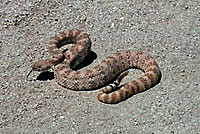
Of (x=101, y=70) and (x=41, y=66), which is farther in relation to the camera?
(x=41, y=66)

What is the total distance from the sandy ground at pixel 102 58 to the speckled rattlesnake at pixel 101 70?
0.16 meters

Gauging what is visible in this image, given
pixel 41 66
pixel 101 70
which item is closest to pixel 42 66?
pixel 41 66

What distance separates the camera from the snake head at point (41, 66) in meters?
10.0

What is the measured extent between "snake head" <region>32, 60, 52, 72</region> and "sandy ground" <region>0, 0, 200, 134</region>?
0.23m

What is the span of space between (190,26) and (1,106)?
4668 mm

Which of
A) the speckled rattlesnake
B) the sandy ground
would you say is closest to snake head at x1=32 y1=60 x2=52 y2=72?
the speckled rattlesnake

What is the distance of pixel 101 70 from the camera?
9719mm

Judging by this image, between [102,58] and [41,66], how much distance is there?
4.43 feet

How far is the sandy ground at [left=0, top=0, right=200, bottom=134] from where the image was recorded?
28.6ft

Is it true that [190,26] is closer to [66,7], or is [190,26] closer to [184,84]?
[184,84]

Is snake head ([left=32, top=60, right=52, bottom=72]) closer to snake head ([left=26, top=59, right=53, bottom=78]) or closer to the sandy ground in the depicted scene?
snake head ([left=26, top=59, right=53, bottom=78])

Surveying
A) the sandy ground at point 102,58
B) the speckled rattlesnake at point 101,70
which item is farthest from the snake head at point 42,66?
the sandy ground at point 102,58

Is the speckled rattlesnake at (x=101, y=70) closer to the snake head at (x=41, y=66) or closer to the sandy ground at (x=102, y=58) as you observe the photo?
the snake head at (x=41, y=66)

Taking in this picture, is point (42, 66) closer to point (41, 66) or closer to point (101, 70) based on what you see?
point (41, 66)
